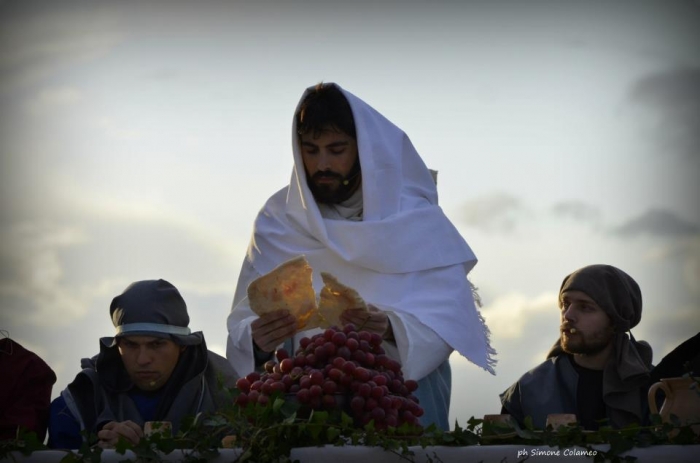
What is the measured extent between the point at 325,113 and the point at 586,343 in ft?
5.78

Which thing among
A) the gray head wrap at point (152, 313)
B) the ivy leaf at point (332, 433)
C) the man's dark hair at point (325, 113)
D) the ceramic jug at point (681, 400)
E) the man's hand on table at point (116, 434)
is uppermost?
the man's dark hair at point (325, 113)

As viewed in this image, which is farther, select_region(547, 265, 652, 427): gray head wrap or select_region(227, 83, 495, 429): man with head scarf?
select_region(547, 265, 652, 427): gray head wrap

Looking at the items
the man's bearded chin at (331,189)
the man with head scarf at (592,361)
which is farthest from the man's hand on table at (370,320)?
the man with head scarf at (592,361)

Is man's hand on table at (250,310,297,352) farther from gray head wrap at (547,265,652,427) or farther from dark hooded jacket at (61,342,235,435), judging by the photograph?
gray head wrap at (547,265,652,427)

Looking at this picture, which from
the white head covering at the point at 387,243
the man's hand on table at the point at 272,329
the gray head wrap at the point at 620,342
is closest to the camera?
the man's hand on table at the point at 272,329

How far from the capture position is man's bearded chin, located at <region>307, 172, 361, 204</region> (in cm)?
579

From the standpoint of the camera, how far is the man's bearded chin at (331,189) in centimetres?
579

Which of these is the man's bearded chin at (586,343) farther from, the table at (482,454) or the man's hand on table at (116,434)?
the table at (482,454)

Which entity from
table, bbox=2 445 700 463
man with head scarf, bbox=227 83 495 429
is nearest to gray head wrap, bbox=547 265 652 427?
man with head scarf, bbox=227 83 495 429

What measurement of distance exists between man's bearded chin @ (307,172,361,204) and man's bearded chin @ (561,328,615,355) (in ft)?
4.36

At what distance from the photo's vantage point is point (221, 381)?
3.62m

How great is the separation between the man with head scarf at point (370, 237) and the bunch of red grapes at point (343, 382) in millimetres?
1371

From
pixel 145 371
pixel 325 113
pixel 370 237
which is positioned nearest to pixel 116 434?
pixel 145 371

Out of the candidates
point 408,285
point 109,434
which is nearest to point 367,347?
point 109,434
